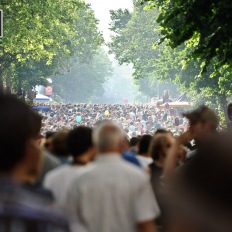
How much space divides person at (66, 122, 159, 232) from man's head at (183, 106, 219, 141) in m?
2.04

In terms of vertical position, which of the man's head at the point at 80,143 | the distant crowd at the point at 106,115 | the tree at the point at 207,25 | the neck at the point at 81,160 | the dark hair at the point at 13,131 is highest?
the distant crowd at the point at 106,115

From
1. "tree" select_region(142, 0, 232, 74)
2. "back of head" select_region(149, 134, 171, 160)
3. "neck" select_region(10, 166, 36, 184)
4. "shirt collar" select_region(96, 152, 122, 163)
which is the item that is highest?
"tree" select_region(142, 0, 232, 74)

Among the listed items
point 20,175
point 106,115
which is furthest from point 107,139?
point 106,115

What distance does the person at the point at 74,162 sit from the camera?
6.21m

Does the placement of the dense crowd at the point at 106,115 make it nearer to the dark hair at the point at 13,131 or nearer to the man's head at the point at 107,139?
the man's head at the point at 107,139

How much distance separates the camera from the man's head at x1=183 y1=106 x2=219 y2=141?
297 inches

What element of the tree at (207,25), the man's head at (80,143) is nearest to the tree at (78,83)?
the tree at (207,25)

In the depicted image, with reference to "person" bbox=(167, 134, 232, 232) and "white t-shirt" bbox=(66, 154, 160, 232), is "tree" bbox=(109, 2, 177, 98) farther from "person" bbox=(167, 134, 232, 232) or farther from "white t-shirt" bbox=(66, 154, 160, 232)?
"person" bbox=(167, 134, 232, 232)

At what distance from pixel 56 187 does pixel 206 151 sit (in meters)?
3.50

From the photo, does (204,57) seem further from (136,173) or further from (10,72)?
(10,72)

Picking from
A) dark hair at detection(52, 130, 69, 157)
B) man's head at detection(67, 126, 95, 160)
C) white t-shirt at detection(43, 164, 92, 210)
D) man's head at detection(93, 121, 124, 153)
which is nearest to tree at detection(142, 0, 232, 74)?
dark hair at detection(52, 130, 69, 157)

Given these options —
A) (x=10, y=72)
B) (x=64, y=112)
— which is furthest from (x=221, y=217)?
(x=64, y=112)

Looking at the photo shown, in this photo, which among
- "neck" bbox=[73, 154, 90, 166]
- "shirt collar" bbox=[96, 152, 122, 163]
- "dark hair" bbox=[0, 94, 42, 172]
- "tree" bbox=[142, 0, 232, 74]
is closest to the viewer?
"dark hair" bbox=[0, 94, 42, 172]

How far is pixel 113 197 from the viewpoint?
17.9 feet
